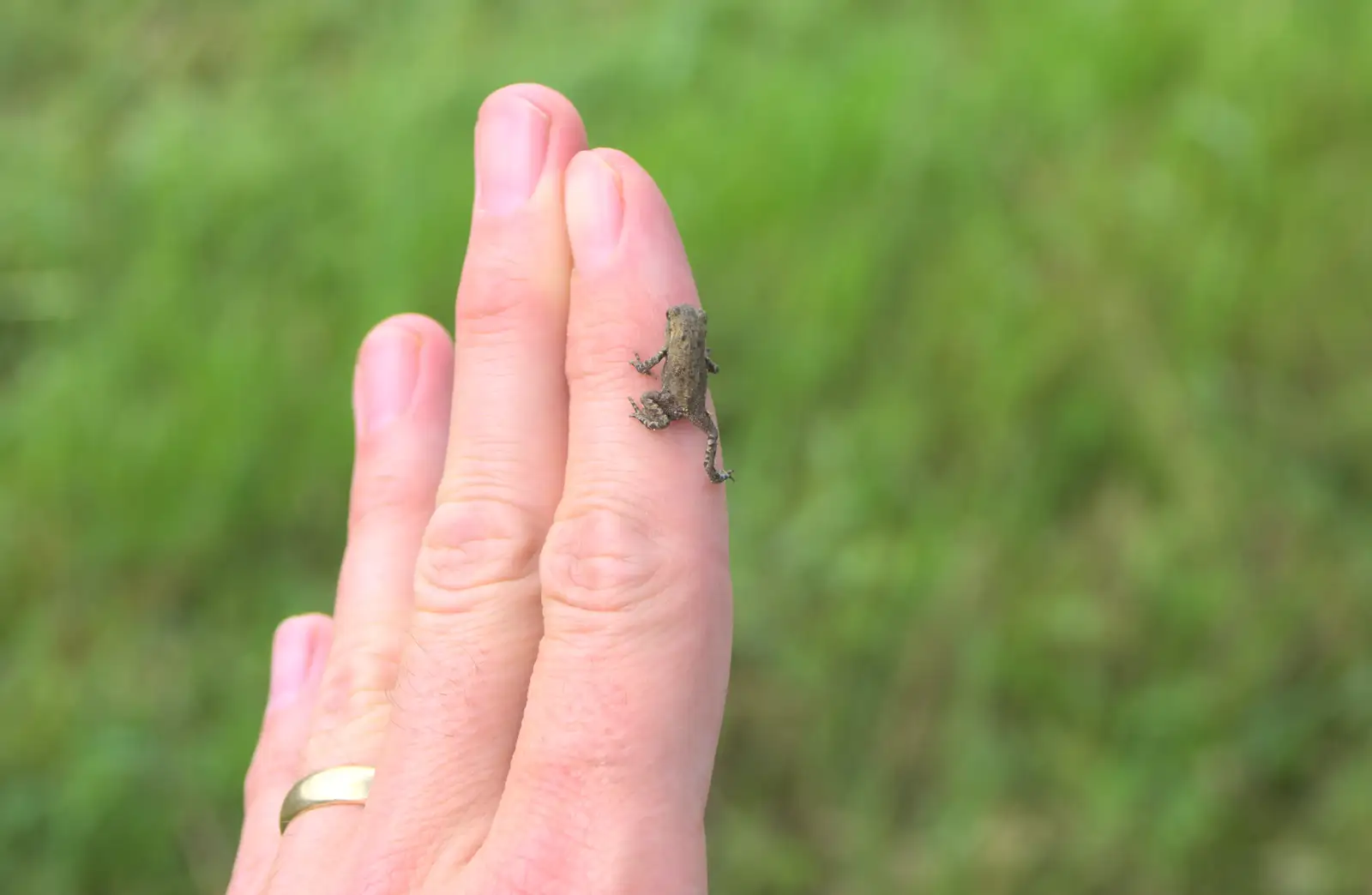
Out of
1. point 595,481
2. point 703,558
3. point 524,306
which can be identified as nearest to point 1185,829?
point 703,558

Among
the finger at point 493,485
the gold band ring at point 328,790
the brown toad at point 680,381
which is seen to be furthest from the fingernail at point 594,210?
the gold band ring at point 328,790

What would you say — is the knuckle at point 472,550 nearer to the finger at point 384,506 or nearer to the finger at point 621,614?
the finger at point 621,614

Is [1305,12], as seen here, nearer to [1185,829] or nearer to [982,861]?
[1185,829]

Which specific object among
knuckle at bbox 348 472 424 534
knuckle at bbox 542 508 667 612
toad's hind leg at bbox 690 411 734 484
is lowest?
knuckle at bbox 542 508 667 612

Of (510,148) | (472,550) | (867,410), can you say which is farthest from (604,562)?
(867,410)

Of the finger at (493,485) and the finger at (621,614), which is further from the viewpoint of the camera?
the finger at (493,485)

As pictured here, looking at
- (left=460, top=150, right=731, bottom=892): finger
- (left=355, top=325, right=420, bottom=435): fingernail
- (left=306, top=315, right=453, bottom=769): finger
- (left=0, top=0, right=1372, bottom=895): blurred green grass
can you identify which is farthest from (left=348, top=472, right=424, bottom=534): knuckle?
(left=0, top=0, right=1372, bottom=895): blurred green grass

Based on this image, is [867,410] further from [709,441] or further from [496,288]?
[496,288]

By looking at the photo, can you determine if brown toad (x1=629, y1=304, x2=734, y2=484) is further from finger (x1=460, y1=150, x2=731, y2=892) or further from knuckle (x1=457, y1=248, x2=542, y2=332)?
knuckle (x1=457, y1=248, x2=542, y2=332)
